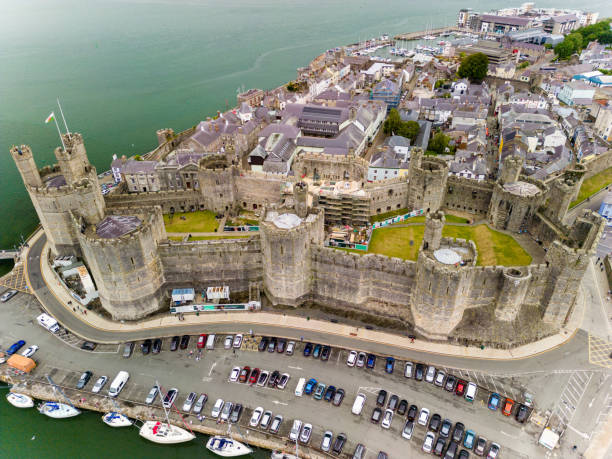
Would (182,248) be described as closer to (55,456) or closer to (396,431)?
(55,456)

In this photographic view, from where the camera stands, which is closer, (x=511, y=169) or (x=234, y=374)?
(x=234, y=374)

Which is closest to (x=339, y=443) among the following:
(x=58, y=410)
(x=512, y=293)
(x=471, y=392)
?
(x=471, y=392)

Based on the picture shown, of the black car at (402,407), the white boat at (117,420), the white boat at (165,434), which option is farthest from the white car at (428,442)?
the white boat at (117,420)

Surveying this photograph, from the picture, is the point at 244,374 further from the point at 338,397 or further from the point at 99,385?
the point at 99,385

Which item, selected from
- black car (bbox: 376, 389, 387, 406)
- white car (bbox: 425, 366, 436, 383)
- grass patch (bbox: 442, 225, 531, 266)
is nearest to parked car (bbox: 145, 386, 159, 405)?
black car (bbox: 376, 389, 387, 406)

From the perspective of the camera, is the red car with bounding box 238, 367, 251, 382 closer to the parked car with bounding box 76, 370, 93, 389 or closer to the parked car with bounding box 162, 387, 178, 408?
the parked car with bounding box 162, 387, 178, 408

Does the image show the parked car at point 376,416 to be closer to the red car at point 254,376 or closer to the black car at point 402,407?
the black car at point 402,407
